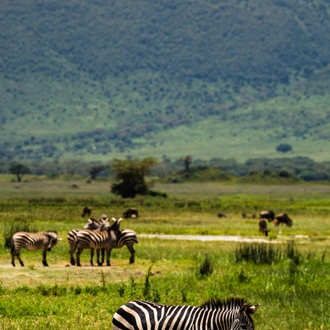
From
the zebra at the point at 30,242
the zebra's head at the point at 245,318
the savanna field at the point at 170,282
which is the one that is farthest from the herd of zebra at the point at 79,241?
the zebra's head at the point at 245,318

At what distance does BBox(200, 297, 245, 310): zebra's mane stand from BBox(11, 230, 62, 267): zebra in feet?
51.1

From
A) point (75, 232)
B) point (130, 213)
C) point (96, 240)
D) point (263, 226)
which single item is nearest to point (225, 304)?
point (96, 240)

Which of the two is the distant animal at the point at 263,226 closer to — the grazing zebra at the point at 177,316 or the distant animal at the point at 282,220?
the distant animal at the point at 282,220

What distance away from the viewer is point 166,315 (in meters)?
14.6

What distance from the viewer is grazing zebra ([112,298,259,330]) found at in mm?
14070

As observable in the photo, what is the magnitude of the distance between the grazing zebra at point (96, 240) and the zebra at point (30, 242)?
1.08 metres

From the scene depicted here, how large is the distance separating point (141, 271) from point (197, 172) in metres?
138

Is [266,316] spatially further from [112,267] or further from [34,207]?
[34,207]

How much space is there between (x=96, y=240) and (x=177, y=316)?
16.4 meters

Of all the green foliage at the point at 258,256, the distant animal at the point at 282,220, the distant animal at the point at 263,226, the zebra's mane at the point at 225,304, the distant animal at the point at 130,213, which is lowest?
the zebra's mane at the point at 225,304

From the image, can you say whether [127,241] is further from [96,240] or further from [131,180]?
[131,180]

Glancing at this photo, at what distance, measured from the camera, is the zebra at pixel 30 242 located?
2977 cm

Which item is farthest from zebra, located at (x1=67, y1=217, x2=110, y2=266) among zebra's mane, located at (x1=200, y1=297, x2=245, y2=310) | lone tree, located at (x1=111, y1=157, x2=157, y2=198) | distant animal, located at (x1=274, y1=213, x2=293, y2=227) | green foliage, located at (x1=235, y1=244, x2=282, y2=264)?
lone tree, located at (x1=111, y1=157, x2=157, y2=198)

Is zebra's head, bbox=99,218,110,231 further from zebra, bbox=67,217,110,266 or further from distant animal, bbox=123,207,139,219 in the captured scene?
distant animal, bbox=123,207,139,219
